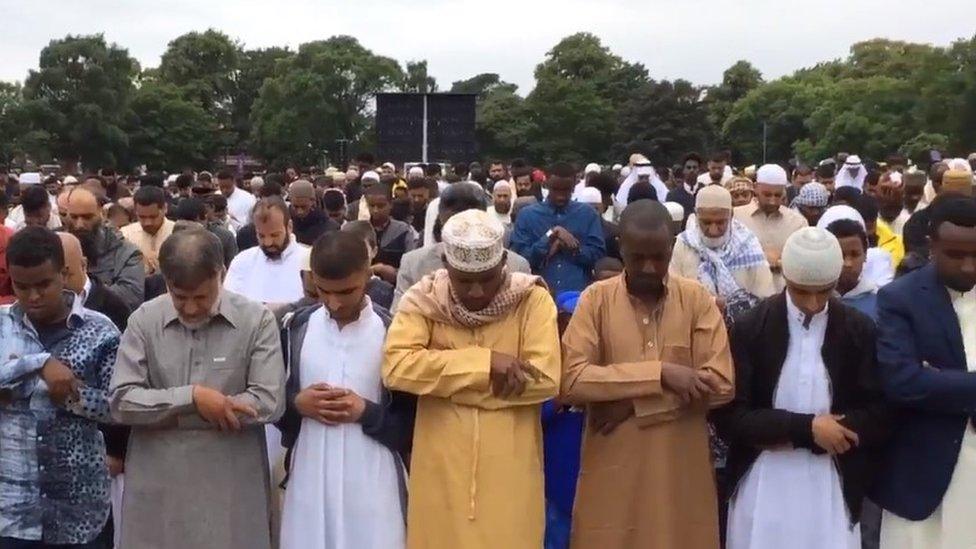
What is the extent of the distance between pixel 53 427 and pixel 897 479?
331 centimetres

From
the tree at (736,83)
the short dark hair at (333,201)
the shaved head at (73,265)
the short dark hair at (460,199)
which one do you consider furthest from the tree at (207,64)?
the shaved head at (73,265)

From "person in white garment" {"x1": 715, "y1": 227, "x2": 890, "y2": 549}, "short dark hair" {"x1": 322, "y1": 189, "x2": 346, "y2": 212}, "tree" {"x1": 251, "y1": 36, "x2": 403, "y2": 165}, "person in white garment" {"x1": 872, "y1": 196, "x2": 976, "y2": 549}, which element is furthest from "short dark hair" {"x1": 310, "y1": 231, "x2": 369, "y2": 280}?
"tree" {"x1": 251, "y1": 36, "x2": 403, "y2": 165}

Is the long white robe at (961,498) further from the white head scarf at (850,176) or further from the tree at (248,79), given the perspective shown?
the tree at (248,79)

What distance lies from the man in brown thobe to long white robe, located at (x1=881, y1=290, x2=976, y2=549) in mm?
A: 857

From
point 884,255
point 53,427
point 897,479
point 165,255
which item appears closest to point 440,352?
point 165,255

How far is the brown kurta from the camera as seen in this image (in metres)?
4.11

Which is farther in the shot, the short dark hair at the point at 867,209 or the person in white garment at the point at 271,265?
the short dark hair at the point at 867,209

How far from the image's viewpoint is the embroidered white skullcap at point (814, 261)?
13.6ft

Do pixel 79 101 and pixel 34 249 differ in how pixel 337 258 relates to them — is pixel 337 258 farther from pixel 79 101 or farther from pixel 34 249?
pixel 79 101

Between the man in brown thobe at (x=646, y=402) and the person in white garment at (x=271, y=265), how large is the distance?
2893 mm

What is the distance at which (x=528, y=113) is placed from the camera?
187 ft

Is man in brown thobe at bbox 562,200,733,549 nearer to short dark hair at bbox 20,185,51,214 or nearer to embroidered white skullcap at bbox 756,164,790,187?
embroidered white skullcap at bbox 756,164,790,187

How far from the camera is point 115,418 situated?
13.3 ft

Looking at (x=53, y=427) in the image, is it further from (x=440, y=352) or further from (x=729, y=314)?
(x=729, y=314)
